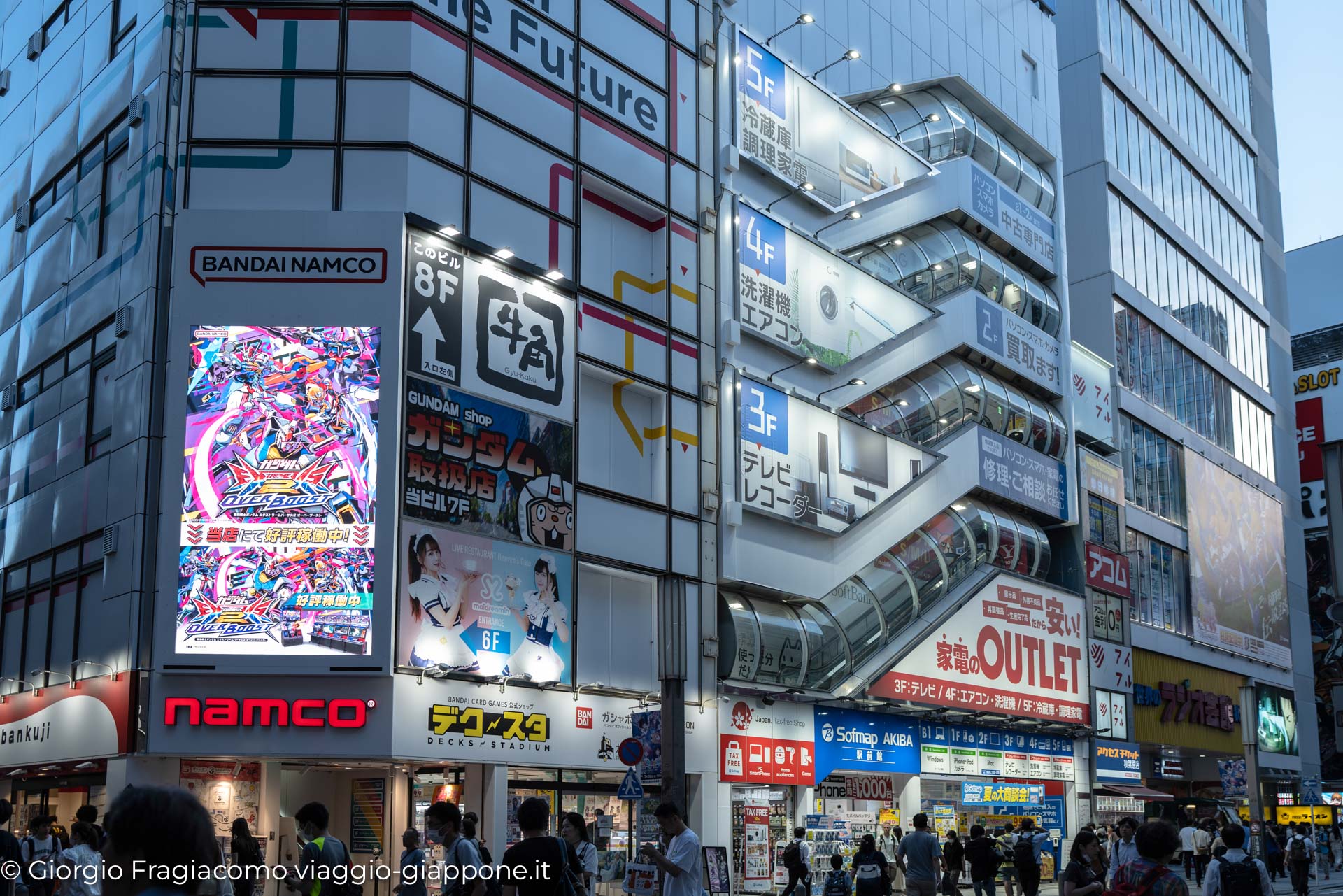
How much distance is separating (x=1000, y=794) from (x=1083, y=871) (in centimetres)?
2000

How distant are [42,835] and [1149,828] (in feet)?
36.5

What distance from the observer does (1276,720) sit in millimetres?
50094

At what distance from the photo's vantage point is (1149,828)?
24.1 ft

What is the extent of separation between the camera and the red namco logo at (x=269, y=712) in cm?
2022

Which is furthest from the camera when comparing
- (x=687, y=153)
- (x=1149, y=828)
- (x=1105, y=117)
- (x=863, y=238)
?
(x=1105, y=117)

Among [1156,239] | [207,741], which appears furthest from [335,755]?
[1156,239]

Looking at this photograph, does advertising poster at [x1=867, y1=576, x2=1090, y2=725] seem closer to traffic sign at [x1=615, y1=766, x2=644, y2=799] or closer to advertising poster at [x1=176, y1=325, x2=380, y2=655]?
advertising poster at [x1=176, y1=325, x2=380, y2=655]

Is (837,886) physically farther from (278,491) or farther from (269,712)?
(278,491)

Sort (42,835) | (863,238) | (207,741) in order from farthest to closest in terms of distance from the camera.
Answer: (863,238) < (207,741) < (42,835)

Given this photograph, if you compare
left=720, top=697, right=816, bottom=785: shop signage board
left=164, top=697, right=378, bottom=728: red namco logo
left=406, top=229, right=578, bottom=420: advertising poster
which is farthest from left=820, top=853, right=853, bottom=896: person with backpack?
left=406, top=229, right=578, bottom=420: advertising poster

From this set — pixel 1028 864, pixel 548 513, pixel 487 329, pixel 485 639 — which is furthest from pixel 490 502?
pixel 1028 864

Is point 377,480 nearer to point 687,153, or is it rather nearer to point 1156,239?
point 687,153

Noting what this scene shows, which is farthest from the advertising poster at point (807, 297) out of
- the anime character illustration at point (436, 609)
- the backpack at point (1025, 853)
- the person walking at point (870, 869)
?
the person walking at point (870, 869)

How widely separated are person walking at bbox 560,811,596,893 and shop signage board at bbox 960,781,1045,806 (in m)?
18.1
